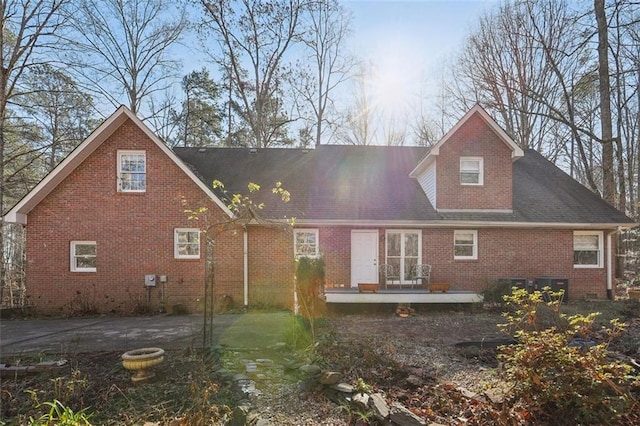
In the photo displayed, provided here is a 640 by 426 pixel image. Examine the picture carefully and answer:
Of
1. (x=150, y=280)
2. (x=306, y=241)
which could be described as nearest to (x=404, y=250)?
(x=306, y=241)

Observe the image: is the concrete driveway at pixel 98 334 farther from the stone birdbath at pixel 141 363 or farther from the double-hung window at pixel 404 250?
the double-hung window at pixel 404 250

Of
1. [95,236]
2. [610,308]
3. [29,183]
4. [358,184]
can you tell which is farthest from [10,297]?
[610,308]

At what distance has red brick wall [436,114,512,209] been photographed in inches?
520

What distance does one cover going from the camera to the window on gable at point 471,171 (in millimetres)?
13352

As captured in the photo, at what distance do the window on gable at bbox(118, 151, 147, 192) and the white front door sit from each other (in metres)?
7.67

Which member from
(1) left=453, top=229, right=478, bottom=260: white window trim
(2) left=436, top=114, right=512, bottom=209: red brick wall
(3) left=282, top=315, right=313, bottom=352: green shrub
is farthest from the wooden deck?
(3) left=282, top=315, right=313, bottom=352: green shrub

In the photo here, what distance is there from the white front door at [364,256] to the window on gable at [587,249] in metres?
7.72

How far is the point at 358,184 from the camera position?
1466 centimetres

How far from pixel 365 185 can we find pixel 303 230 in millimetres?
3512

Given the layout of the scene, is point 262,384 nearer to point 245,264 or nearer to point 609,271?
point 245,264

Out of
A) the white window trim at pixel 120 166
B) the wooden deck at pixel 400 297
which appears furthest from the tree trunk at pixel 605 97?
the white window trim at pixel 120 166

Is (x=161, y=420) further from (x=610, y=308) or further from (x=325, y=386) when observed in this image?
(x=610, y=308)

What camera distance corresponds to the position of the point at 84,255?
12.0 meters

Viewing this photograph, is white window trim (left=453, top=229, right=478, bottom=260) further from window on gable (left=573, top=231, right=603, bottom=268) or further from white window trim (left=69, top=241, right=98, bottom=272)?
white window trim (left=69, top=241, right=98, bottom=272)
